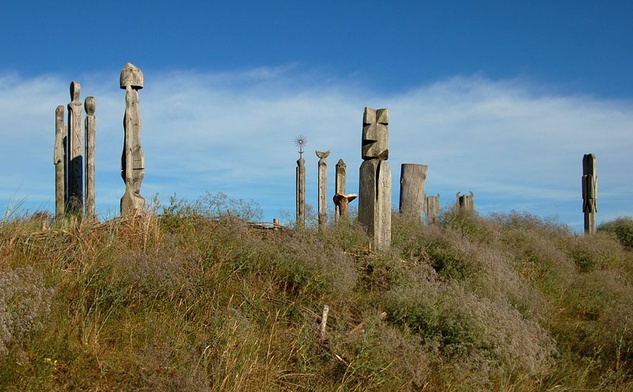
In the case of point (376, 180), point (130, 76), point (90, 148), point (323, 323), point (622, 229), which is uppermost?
point (130, 76)

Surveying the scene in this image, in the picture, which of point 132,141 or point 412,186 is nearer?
point 132,141

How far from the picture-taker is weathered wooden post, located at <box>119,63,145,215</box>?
458 inches

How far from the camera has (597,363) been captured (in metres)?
9.07

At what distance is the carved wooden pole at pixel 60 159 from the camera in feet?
51.9

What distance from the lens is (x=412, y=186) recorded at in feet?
52.1

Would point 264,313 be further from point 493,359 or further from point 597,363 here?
point 597,363

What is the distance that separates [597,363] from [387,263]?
318 cm

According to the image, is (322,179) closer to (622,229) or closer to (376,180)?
(622,229)

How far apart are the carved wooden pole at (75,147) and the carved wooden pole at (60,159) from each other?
517 mm

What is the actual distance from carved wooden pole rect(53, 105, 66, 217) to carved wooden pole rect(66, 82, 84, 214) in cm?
52

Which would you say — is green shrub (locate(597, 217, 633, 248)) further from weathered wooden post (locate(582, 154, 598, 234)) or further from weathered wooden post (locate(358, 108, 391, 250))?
weathered wooden post (locate(358, 108, 391, 250))

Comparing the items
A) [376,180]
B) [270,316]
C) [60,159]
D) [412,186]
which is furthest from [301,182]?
[270,316]

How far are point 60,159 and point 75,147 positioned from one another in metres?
1.07

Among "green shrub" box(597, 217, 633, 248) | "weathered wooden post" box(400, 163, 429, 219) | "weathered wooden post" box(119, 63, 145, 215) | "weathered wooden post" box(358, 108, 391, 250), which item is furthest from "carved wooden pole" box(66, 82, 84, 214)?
"green shrub" box(597, 217, 633, 248)
